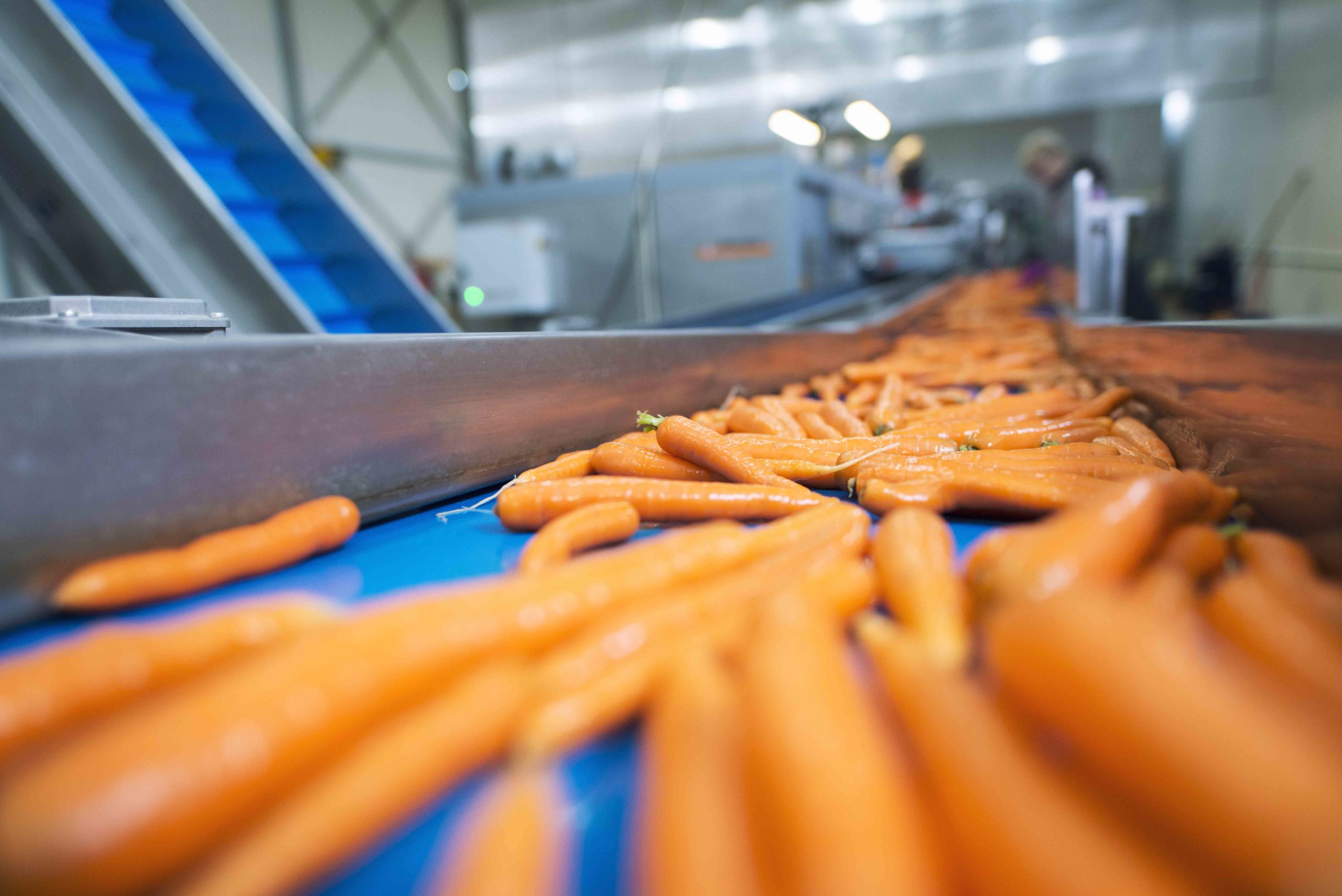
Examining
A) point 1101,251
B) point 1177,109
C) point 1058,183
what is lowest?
point 1101,251

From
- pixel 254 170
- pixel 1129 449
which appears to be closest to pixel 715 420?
pixel 1129 449

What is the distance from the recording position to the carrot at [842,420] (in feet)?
7.02

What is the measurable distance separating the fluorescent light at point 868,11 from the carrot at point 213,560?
526 inches

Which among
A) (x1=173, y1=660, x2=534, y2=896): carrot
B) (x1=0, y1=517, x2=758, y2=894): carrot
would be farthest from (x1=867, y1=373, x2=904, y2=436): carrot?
(x1=173, y1=660, x2=534, y2=896): carrot

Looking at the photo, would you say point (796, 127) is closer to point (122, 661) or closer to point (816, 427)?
point (816, 427)

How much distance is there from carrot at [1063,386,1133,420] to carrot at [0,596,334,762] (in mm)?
2092

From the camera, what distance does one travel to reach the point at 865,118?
10102 mm

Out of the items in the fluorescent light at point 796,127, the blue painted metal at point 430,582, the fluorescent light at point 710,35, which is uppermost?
the fluorescent light at point 710,35

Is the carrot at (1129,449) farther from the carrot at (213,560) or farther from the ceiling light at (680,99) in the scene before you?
the ceiling light at (680,99)

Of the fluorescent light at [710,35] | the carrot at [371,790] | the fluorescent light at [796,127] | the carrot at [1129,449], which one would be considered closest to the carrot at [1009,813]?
the carrot at [371,790]

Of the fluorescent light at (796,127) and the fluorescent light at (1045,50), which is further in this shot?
the fluorescent light at (1045,50)

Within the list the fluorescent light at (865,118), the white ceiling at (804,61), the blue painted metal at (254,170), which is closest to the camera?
the blue painted metal at (254,170)

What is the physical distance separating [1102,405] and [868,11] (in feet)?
40.0

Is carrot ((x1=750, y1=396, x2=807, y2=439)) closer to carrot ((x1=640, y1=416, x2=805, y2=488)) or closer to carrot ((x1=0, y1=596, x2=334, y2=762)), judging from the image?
carrot ((x1=640, y1=416, x2=805, y2=488))
